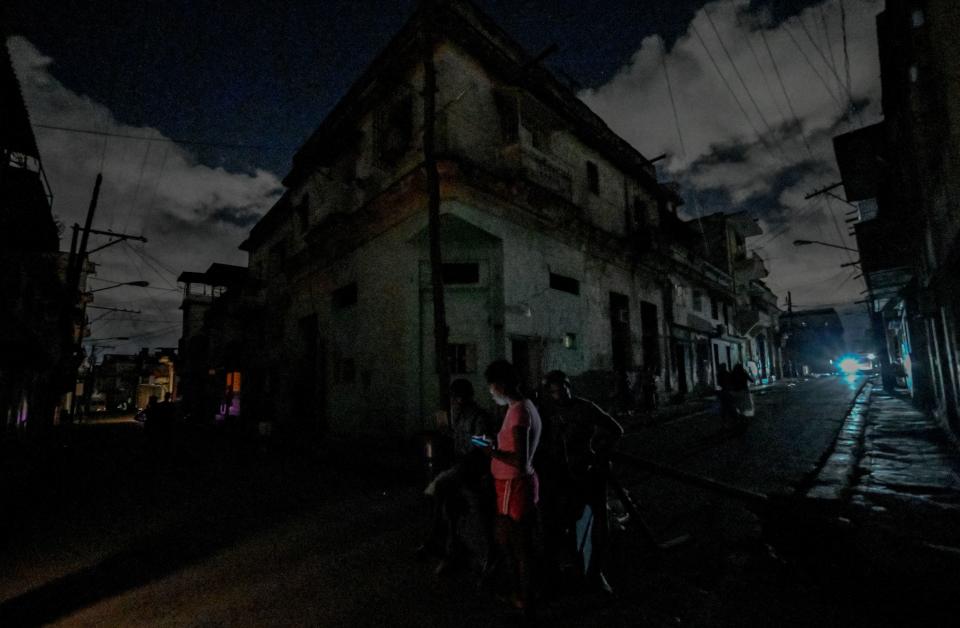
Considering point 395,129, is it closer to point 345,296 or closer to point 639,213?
point 345,296

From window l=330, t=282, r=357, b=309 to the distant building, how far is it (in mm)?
57471

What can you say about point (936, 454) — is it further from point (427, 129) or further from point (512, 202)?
point (427, 129)

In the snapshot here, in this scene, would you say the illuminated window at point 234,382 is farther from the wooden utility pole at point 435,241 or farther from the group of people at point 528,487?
the group of people at point 528,487

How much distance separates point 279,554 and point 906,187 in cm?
1616

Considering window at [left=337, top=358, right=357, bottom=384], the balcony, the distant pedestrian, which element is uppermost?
the balcony

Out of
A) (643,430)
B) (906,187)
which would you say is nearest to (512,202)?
(643,430)

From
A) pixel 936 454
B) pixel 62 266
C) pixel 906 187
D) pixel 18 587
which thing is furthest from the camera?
pixel 62 266

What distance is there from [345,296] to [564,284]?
7986 millimetres

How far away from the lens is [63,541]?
5.69 m

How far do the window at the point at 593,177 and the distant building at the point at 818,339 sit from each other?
4909 centimetres

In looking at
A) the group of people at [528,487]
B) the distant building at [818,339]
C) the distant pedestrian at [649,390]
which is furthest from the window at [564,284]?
the distant building at [818,339]

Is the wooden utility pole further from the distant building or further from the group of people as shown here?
the distant building

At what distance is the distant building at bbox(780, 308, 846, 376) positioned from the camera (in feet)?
180

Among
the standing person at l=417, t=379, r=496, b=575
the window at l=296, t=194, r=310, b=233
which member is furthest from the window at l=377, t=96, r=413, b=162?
the standing person at l=417, t=379, r=496, b=575
